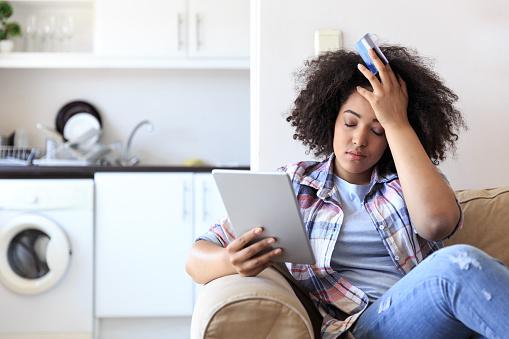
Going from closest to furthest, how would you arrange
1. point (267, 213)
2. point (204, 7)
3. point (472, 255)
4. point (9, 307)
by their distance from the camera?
point (472, 255)
point (267, 213)
point (9, 307)
point (204, 7)

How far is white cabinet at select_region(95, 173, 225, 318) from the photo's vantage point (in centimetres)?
351

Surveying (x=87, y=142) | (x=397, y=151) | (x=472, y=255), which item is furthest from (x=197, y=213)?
(x=472, y=255)

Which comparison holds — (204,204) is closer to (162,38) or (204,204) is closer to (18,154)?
(162,38)

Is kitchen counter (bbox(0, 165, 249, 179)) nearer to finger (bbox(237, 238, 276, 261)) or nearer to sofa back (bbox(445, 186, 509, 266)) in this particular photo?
sofa back (bbox(445, 186, 509, 266))

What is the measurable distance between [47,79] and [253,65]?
A: 2078mm

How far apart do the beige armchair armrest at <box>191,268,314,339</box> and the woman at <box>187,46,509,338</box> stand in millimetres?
111

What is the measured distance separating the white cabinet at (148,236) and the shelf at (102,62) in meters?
0.67

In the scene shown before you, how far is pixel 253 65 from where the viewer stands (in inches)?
93.4

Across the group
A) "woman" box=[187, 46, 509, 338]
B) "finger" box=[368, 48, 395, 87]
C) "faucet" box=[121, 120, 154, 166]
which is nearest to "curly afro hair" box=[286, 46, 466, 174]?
"woman" box=[187, 46, 509, 338]

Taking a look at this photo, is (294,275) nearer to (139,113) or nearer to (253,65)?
(253,65)

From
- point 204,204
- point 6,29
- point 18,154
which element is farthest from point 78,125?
point 204,204

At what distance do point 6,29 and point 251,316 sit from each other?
3.01 m

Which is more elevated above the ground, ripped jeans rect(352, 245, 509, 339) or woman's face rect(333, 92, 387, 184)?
woman's face rect(333, 92, 387, 184)

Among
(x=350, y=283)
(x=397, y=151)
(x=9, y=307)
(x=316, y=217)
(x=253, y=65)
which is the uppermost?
(x=253, y=65)
